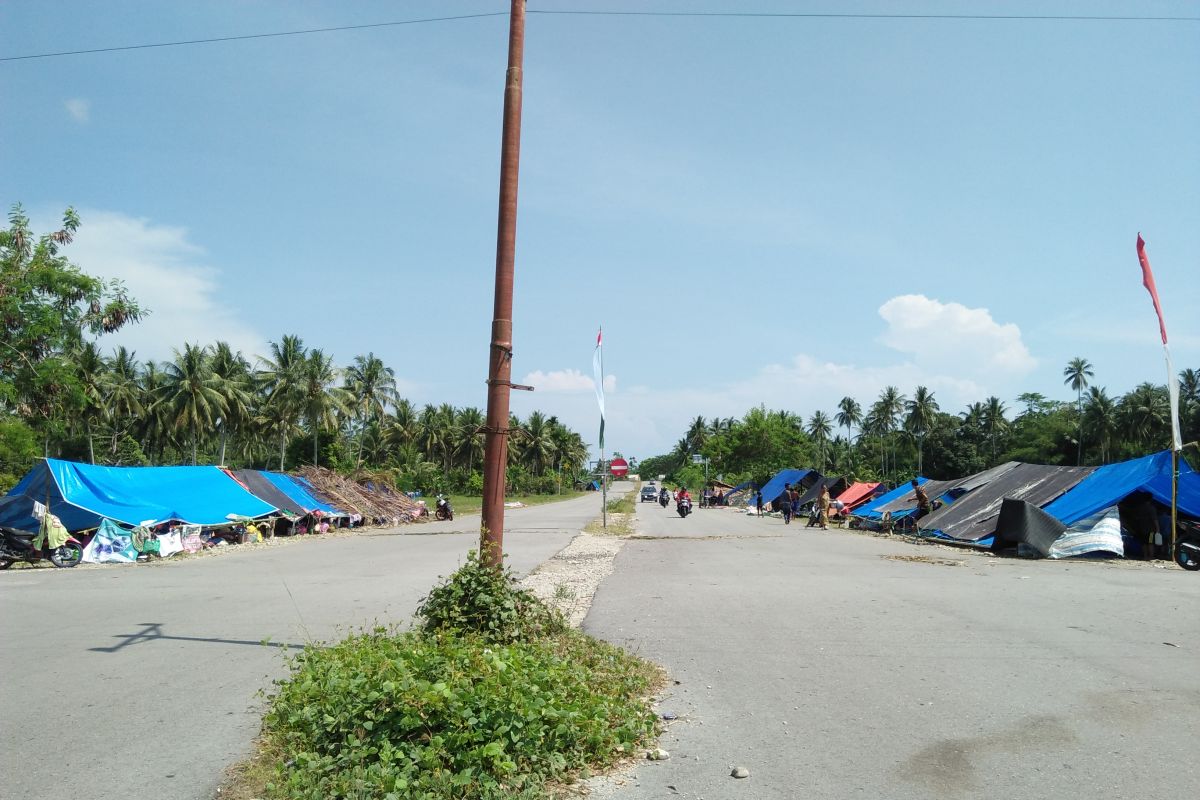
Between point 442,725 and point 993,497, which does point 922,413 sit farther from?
point 442,725

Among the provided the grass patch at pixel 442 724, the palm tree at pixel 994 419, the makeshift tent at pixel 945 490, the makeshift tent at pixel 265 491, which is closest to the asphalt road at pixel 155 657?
the grass patch at pixel 442 724

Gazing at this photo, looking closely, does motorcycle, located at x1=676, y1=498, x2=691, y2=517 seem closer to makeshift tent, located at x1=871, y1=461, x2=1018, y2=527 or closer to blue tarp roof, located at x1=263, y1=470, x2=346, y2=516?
makeshift tent, located at x1=871, y1=461, x2=1018, y2=527

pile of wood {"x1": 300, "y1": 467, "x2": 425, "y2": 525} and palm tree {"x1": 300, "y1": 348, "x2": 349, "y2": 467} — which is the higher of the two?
palm tree {"x1": 300, "y1": 348, "x2": 349, "y2": 467}

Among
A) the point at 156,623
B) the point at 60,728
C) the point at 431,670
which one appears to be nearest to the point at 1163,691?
the point at 431,670

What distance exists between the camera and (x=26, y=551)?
16641 millimetres

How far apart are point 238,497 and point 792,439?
2606 inches

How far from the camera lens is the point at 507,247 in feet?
24.2

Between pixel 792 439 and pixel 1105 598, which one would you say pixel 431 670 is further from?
pixel 792 439

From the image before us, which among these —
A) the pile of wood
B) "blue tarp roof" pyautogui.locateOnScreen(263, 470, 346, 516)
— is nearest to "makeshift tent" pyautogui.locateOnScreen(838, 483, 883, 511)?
the pile of wood

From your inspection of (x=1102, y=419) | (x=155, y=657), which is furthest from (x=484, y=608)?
(x=1102, y=419)

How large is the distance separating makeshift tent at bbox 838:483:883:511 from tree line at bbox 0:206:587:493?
1746 centimetres

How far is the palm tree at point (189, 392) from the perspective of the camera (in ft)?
177

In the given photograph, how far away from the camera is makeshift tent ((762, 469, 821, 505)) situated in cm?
4816

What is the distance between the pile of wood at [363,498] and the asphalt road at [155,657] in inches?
634
